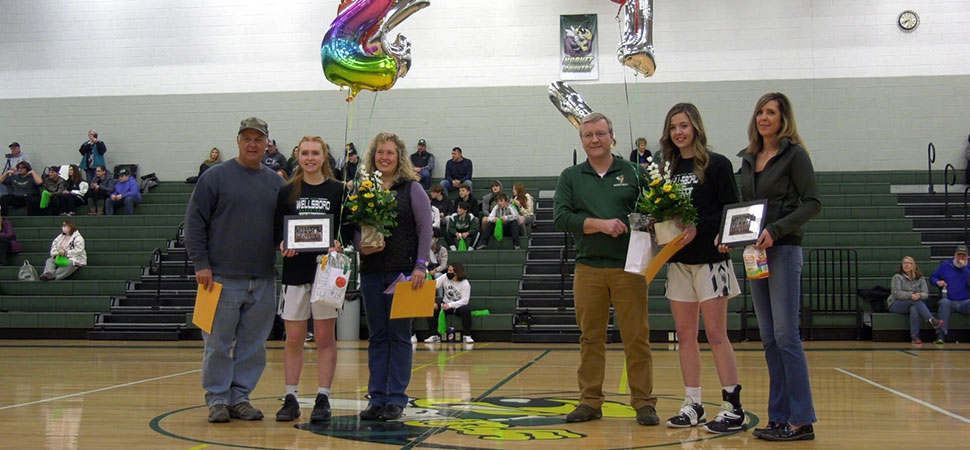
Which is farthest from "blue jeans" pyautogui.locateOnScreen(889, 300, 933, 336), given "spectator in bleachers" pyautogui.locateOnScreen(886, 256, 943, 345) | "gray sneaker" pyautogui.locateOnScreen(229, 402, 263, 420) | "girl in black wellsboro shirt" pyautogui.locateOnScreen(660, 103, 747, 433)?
"gray sneaker" pyautogui.locateOnScreen(229, 402, 263, 420)

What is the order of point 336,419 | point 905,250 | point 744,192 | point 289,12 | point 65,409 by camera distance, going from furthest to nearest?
point 289,12
point 905,250
point 65,409
point 336,419
point 744,192

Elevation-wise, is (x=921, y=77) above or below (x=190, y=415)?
above

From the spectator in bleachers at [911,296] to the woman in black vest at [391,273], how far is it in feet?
28.3

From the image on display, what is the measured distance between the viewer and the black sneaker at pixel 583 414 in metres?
4.68

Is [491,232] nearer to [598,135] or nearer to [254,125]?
[254,125]

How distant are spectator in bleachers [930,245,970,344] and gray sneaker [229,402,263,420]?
950 centimetres

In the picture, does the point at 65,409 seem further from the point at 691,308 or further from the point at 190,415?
the point at 691,308

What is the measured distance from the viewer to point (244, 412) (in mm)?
4855

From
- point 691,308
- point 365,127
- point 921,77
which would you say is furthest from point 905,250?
point 691,308

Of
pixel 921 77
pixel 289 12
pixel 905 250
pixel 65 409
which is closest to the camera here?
pixel 65 409

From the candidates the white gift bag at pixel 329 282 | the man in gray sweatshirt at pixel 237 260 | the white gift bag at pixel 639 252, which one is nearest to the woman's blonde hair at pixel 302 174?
the man in gray sweatshirt at pixel 237 260

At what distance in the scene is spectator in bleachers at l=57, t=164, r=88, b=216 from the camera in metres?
16.7

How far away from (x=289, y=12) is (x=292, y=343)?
14.3 meters

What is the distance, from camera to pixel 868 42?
16.9m
